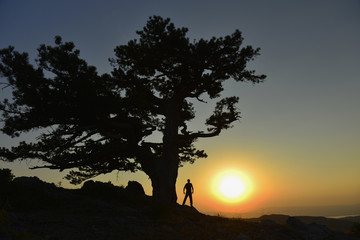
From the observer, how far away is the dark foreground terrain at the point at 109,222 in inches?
368

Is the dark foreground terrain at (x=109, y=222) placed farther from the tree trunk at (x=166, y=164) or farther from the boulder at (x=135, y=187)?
the boulder at (x=135, y=187)

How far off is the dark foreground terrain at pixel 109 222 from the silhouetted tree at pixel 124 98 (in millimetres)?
3363

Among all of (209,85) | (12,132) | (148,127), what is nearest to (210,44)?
(209,85)

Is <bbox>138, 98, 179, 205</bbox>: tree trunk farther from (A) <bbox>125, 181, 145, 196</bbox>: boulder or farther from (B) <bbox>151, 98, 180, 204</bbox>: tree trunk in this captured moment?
(A) <bbox>125, 181, 145, 196</bbox>: boulder

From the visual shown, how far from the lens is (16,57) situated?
16.5 m

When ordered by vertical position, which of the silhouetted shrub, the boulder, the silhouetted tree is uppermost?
the silhouetted tree

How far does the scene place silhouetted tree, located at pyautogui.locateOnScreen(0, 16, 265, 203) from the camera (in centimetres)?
1678

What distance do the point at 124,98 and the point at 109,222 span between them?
10144 mm

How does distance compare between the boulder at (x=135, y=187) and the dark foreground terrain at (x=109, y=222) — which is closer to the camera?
the dark foreground terrain at (x=109, y=222)

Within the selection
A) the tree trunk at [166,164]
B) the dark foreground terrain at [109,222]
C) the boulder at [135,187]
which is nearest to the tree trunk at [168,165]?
the tree trunk at [166,164]

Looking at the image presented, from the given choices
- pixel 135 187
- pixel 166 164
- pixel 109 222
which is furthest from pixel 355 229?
pixel 135 187

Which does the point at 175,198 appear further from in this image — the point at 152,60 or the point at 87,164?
the point at 152,60

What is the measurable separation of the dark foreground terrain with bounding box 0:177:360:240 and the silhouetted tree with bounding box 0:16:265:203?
11.0 ft

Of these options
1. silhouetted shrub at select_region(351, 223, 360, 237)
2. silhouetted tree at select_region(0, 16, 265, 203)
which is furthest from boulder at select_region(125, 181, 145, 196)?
silhouetted shrub at select_region(351, 223, 360, 237)
